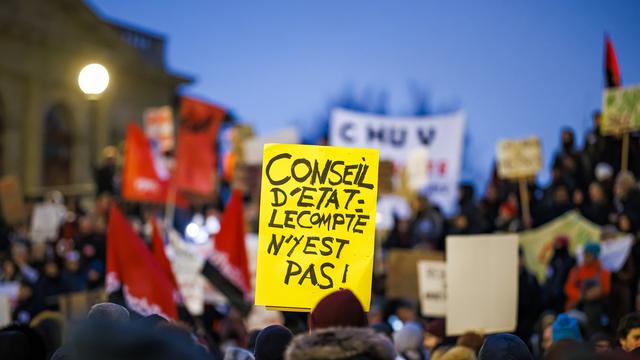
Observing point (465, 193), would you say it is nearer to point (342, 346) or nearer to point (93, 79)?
point (93, 79)

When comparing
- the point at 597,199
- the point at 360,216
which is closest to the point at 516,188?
the point at 597,199

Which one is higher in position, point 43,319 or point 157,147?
point 157,147

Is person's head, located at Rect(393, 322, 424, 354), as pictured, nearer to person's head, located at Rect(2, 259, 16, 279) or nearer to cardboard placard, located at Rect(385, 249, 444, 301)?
cardboard placard, located at Rect(385, 249, 444, 301)

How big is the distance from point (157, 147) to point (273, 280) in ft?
57.3

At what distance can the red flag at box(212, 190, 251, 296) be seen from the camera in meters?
13.1

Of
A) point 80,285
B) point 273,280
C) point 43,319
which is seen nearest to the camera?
point 273,280

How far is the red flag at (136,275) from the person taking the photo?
10.9 meters

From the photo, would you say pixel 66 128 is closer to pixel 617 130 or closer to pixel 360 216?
pixel 617 130

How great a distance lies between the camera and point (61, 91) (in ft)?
120

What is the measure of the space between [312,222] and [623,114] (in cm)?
869

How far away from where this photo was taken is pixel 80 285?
16219 mm

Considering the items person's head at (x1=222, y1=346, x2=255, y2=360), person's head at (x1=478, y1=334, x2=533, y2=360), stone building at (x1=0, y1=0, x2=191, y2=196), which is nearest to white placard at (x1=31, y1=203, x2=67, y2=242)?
stone building at (x1=0, y1=0, x2=191, y2=196)

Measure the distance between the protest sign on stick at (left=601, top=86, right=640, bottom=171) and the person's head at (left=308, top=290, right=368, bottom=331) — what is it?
33.3 ft

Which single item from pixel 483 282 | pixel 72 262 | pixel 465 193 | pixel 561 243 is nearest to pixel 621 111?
pixel 561 243
